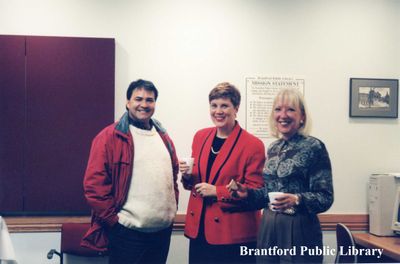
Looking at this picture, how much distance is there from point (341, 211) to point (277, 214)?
39.1 inches

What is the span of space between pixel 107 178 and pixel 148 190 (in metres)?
0.19

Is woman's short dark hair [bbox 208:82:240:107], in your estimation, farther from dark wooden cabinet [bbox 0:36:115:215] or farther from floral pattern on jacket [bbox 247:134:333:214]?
dark wooden cabinet [bbox 0:36:115:215]

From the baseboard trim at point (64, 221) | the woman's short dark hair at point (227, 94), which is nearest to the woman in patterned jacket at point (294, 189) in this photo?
→ the woman's short dark hair at point (227, 94)

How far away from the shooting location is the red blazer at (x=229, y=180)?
69.3 inches

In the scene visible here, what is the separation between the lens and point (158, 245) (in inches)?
72.9

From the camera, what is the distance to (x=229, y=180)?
178 cm

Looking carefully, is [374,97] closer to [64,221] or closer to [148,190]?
[148,190]

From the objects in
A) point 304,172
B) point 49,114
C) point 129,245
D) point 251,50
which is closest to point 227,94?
point 304,172

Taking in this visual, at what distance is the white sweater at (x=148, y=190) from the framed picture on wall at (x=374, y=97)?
1254 millimetres

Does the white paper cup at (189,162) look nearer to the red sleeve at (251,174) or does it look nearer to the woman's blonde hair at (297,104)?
the red sleeve at (251,174)

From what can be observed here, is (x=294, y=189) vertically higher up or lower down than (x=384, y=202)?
higher up

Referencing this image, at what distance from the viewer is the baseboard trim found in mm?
2232

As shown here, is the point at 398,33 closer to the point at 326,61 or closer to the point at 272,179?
the point at 326,61

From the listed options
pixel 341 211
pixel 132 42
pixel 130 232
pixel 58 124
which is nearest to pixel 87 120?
pixel 58 124
